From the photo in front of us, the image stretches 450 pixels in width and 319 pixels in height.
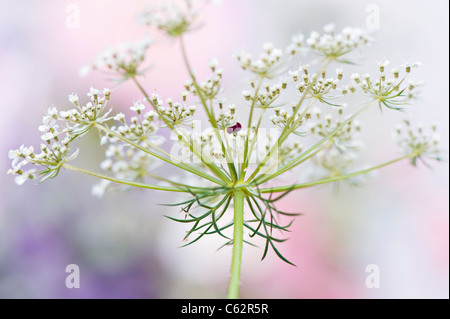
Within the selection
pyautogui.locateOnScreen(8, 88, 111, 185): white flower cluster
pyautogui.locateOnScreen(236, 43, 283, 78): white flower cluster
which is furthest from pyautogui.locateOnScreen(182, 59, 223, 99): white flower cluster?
pyautogui.locateOnScreen(8, 88, 111, 185): white flower cluster

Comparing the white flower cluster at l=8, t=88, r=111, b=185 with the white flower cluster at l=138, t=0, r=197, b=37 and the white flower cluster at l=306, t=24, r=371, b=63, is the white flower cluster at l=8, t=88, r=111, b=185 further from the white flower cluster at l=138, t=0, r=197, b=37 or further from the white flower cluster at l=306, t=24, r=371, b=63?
the white flower cluster at l=306, t=24, r=371, b=63

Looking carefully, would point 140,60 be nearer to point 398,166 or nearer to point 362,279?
point 362,279

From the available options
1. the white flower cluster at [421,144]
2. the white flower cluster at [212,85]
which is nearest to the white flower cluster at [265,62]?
the white flower cluster at [212,85]

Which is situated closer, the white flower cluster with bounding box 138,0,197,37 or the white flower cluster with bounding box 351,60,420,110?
the white flower cluster with bounding box 138,0,197,37

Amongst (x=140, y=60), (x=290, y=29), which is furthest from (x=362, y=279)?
(x=140, y=60)

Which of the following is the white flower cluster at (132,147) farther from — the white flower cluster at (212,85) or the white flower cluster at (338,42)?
the white flower cluster at (338,42)

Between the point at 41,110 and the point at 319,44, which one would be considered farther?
the point at 41,110

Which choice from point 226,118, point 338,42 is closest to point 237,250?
point 226,118
